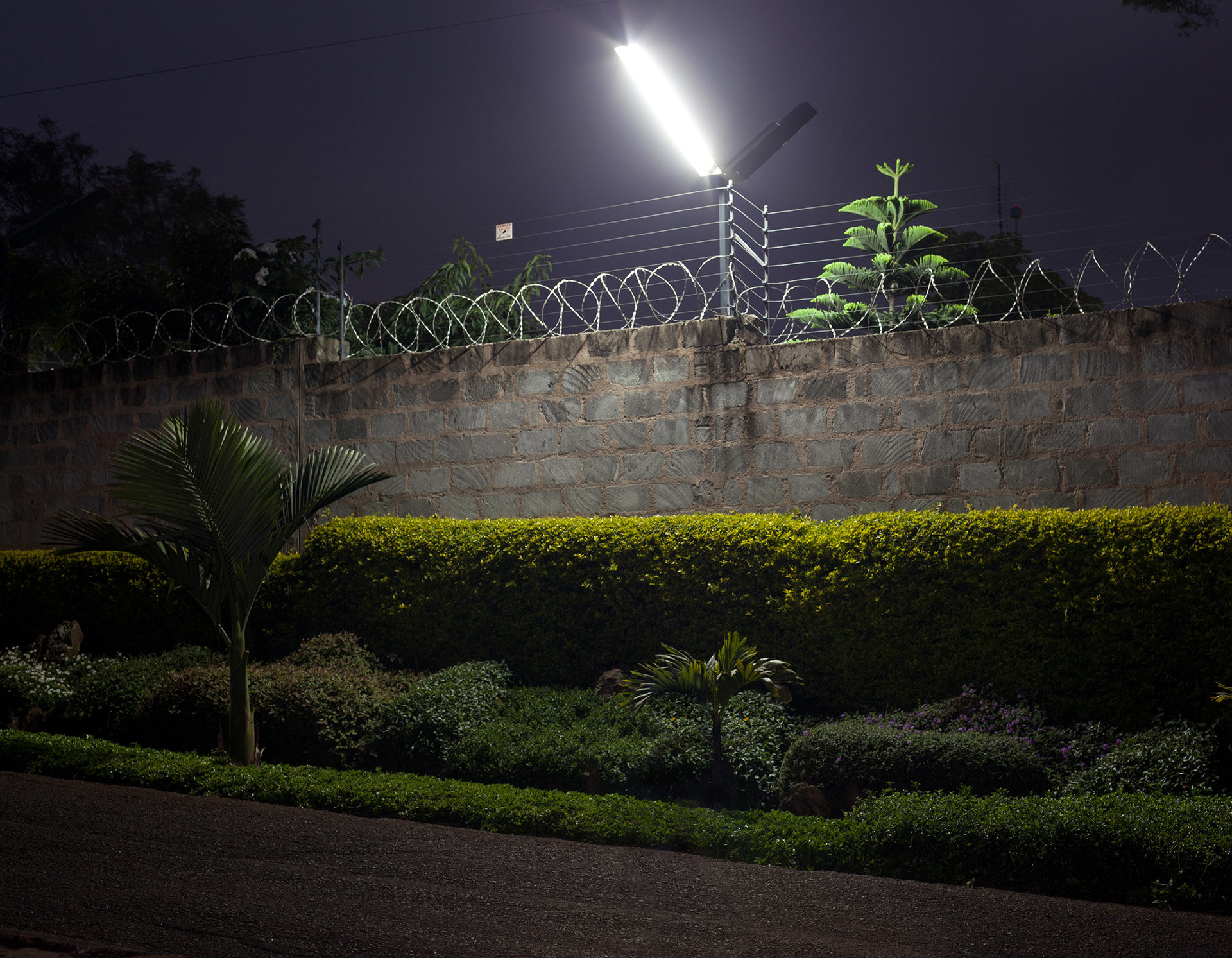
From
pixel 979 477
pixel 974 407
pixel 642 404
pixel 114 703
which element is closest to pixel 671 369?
pixel 642 404

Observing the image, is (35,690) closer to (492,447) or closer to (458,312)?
(492,447)

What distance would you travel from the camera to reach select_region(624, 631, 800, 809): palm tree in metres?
5.27

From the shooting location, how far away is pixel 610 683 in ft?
22.3

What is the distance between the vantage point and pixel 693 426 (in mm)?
7766

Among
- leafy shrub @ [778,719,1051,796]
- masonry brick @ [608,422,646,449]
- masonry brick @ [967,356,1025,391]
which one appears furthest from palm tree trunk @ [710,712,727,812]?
masonry brick @ [967,356,1025,391]

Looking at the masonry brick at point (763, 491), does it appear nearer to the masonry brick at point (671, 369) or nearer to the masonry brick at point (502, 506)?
the masonry brick at point (671, 369)

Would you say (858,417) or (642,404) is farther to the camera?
(642,404)

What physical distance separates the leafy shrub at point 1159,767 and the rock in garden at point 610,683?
288 centimetres

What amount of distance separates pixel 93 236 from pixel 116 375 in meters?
14.4

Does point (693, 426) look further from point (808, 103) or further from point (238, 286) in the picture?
point (238, 286)

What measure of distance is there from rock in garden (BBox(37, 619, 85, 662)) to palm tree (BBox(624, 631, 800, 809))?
5134 mm

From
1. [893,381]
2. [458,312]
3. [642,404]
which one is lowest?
[642,404]

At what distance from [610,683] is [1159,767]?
3.34 m

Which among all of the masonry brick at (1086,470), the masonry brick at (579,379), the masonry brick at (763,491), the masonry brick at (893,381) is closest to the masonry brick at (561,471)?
the masonry brick at (579,379)
